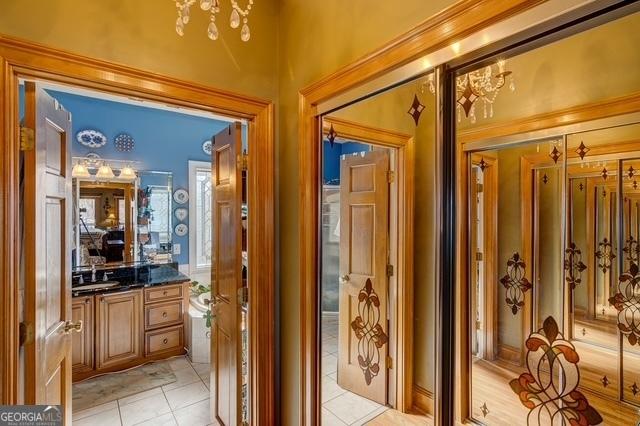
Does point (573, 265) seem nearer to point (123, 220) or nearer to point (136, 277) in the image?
point (136, 277)

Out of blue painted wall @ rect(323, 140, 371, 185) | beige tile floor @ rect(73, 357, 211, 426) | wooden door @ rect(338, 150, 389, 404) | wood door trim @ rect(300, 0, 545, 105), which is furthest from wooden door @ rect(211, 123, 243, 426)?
wood door trim @ rect(300, 0, 545, 105)

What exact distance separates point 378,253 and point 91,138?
141 inches

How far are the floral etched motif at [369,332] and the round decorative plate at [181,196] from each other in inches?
126

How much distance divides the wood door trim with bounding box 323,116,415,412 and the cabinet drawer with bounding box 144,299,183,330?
2876 millimetres

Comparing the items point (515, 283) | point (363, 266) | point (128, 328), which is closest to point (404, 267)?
point (363, 266)

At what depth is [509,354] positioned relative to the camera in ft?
2.95

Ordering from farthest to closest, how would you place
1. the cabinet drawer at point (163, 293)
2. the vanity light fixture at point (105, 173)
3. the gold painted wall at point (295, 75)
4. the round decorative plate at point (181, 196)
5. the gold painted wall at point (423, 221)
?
1. the round decorative plate at point (181, 196)
2. the vanity light fixture at point (105, 173)
3. the cabinet drawer at point (163, 293)
4. the gold painted wall at point (295, 75)
5. the gold painted wall at point (423, 221)

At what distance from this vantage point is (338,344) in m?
1.48

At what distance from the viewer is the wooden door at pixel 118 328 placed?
2891mm

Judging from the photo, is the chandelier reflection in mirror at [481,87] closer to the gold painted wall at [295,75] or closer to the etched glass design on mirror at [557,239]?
the etched glass design on mirror at [557,239]

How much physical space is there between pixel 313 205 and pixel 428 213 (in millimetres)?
597

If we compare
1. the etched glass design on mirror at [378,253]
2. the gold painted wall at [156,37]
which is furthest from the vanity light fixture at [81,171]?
the etched glass design on mirror at [378,253]

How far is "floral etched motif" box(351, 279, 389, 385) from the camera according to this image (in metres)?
1.32

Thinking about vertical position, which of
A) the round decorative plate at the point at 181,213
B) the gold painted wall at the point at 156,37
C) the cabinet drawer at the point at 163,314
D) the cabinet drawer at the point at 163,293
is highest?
the gold painted wall at the point at 156,37
